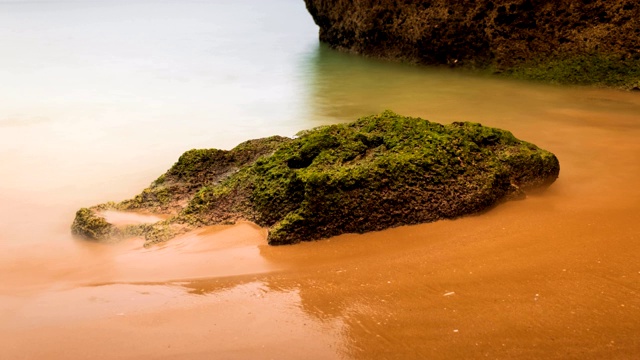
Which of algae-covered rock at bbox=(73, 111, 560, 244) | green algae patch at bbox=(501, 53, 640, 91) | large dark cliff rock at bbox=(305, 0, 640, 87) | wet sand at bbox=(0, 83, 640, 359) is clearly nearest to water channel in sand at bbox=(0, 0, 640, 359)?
wet sand at bbox=(0, 83, 640, 359)

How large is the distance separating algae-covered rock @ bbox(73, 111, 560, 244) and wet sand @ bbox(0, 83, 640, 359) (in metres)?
0.12

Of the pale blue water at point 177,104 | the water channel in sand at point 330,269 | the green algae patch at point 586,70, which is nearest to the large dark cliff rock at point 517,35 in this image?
the green algae patch at point 586,70

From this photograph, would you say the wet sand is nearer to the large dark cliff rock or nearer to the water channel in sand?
the water channel in sand

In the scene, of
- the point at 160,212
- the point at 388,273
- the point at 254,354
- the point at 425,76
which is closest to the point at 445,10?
the point at 425,76

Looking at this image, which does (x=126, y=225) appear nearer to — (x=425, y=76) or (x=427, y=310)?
(x=427, y=310)

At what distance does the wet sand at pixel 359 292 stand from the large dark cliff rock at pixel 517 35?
484 cm

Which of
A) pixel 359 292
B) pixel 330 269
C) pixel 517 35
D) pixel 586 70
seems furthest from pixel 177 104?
pixel 359 292

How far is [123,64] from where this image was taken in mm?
12984

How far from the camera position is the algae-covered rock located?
13.5 feet

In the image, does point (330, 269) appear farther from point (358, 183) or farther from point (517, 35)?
point (517, 35)

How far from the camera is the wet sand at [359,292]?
9.62 ft

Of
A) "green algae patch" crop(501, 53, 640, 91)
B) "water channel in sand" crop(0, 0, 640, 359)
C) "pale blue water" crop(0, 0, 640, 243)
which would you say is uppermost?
"green algae patch" crop(501, 53, 640, 91)

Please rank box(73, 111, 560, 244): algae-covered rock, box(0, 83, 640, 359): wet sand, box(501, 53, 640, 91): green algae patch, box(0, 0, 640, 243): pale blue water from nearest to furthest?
box(0, 83, 640, 359): wet sand, box(73, 111, 560, 244): algae-covered rock, box(0, 0, 640, 243): pale blue water, box(501, 53, 640, 91): green algae patch

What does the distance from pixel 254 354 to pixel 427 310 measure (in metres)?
0.85
